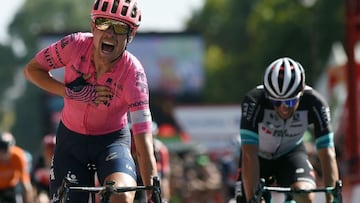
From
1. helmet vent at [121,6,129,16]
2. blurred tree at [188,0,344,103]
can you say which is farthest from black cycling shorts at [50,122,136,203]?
blurred tree at [188,0,344,103]

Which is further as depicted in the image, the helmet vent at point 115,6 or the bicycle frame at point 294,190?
the bicycle frame at point 294,190

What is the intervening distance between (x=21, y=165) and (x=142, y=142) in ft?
21.2

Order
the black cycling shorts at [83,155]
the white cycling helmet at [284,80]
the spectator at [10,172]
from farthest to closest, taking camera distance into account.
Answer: the spectator at [10,172]
the white cycling helmet at [284,80]
the black cycling shorts at [83,155]

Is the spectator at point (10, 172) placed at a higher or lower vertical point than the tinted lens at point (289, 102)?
lower

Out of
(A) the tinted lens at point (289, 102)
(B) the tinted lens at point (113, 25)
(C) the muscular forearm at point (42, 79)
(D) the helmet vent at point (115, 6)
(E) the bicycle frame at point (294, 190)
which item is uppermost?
(D) the helmet vent at point (115, 6)

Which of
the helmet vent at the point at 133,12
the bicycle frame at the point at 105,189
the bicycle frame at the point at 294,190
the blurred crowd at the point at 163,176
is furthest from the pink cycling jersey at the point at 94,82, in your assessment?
the blurred crowd at the point at 163,176

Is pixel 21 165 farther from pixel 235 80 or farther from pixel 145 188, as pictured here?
pixel 235 80

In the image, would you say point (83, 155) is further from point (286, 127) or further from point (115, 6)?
point (286, 127)

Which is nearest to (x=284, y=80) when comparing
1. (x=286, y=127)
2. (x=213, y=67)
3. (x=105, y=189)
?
(x=286, y=127)

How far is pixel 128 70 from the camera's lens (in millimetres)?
8906

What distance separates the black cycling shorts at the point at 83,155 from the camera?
901 centimetres

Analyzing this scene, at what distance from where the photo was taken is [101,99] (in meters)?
8.99

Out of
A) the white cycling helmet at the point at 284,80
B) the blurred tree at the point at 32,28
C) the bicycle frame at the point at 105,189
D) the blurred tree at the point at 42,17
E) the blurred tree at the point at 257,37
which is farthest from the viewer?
the blurred tree at the point at 42,17

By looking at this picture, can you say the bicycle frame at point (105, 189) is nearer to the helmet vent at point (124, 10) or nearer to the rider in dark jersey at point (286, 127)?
the helmet vent at point (124, 10)
